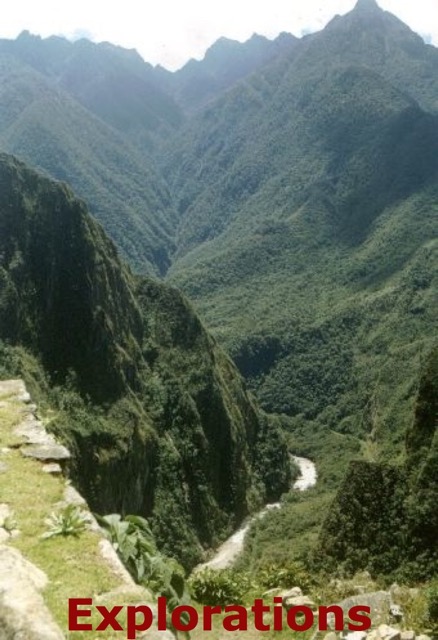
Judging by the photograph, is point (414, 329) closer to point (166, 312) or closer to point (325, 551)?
point (166, 312)

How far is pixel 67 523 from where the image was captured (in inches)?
555

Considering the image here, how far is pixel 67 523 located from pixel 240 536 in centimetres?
8773

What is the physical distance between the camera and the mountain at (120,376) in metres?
83.9

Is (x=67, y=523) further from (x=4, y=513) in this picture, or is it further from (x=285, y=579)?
(x=285, y=579)

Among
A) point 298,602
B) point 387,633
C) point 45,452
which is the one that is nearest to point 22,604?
point 45,452

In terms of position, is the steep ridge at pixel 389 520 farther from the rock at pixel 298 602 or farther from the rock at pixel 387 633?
the rock at pixel 387 633

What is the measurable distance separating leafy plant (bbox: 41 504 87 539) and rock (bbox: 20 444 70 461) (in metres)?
2.97

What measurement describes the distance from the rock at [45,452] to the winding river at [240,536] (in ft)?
152

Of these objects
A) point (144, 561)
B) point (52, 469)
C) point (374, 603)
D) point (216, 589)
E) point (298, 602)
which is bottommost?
point (216, 589)

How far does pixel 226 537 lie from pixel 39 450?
83848 mm

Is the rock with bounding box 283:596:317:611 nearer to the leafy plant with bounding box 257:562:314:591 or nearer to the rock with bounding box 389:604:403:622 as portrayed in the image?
the rock with bounding box 389:604:403:622

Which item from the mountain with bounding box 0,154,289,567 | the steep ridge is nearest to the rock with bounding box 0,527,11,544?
the steep ridge

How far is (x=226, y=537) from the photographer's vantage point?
9706 centimetres

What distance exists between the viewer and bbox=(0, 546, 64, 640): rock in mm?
10672
